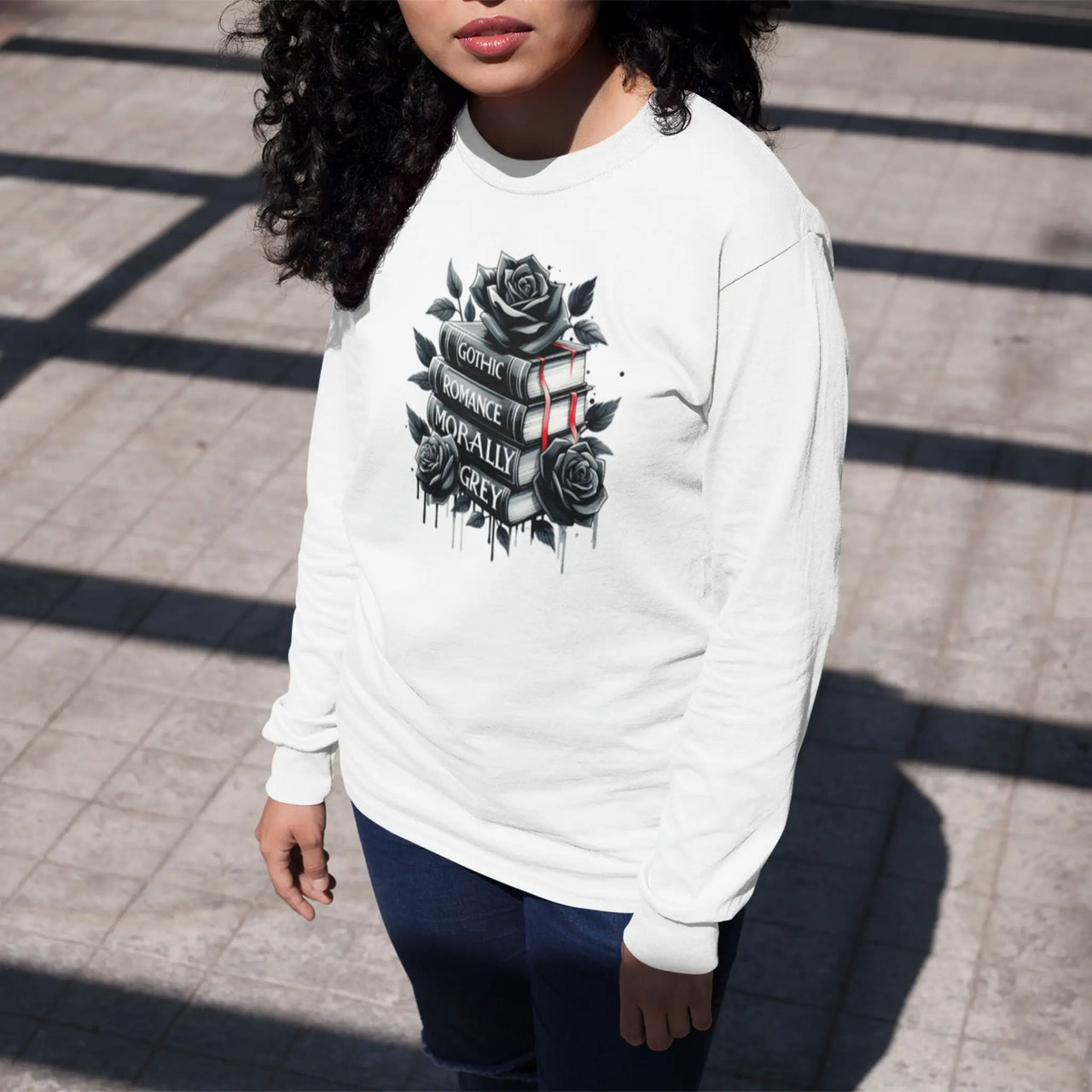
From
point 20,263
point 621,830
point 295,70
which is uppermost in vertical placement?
point 295,70

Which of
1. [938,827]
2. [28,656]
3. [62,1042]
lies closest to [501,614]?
[62,1042]

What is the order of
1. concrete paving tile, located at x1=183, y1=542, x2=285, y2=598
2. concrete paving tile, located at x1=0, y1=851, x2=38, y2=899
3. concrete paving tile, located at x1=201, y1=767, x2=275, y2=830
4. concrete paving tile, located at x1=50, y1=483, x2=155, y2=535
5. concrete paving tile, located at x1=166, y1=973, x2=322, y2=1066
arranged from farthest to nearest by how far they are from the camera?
concrete paving tile, located at x1=50, y1=483, x2=155, y2=535, concrete paving tile, located at x1=183, y1=542, x2=285, y2=598, concrete paving tile, located at x1=201, y1=767, x2=275, y2=830, concrete paving tile, located at x1=0, y1=851, x2=38, y2=899, concrete paving tile, located at x1=166, y1=973, x2=322, y2=1066

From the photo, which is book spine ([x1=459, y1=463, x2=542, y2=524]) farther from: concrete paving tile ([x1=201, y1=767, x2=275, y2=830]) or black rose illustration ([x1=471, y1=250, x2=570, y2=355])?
concrete paving tile ([x1=201, y1=767, x2=275, y2=830])

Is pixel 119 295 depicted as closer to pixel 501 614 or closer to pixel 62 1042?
pixel 62 1042

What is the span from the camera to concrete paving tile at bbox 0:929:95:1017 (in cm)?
279

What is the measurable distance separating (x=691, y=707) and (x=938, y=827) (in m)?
1.94

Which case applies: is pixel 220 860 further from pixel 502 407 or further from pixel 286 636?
pixel 502 407

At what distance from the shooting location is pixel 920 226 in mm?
5500

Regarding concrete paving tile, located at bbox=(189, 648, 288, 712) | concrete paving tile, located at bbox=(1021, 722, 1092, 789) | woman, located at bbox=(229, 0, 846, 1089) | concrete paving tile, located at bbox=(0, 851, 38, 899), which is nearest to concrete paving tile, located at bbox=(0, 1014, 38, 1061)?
concrete paving tile, located at bbox=(0, 851, 38, 899)

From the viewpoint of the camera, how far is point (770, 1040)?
269 cm

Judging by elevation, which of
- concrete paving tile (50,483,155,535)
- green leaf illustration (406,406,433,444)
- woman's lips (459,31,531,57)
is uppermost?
woman's lips (459,31,531,57)

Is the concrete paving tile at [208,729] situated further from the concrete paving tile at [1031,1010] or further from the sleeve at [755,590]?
the sleeve at [755,590]

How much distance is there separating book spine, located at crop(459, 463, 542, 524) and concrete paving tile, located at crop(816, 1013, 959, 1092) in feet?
5.35

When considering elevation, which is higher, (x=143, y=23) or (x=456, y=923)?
(x=456, y=923)
